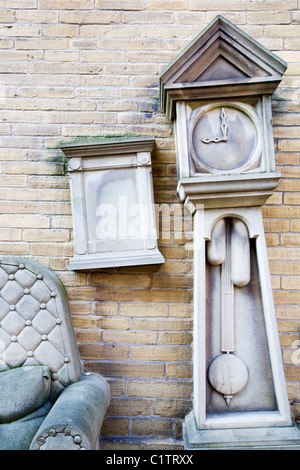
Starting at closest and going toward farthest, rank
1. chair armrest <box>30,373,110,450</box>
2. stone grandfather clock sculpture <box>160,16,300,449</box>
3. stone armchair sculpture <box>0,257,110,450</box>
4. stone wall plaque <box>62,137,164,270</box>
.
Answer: chair armrest <box>30,373,110,450</box>, stone armchair sculpture <box>0,257,110,450</box>, stone grandfather clock sculpture <box>160,16,300,449</box>, stone wall plaque <box>62,137,164,270</box>

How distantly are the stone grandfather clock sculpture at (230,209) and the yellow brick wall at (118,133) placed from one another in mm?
257

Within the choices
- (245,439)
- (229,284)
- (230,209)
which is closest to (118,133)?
(230,209)

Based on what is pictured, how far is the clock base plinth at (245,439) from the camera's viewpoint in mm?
1521

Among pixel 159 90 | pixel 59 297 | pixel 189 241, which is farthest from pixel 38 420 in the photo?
pixel 159 90

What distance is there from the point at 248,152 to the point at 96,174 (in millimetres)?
806

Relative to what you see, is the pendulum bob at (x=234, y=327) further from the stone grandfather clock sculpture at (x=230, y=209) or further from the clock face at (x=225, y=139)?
the clock face at (x=225, y=139)

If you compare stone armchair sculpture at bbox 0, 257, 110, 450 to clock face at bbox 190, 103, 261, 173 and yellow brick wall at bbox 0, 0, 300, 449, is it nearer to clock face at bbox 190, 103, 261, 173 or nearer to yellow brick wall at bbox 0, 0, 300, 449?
yellow brick wall at bbox 0, 0, 300, 449

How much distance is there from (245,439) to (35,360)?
41.3 inches

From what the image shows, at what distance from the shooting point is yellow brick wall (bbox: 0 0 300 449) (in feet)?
6.16

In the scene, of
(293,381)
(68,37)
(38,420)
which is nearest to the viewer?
(38,420)

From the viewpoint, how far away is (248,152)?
5.50 ft

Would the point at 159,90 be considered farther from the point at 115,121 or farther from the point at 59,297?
the point at 59,297

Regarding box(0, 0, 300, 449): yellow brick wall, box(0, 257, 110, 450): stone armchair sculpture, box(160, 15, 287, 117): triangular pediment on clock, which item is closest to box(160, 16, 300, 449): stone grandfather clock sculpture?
box(160, 15, 287, 117): triangular pediment on clock

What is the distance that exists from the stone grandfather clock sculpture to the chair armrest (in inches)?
18.1
